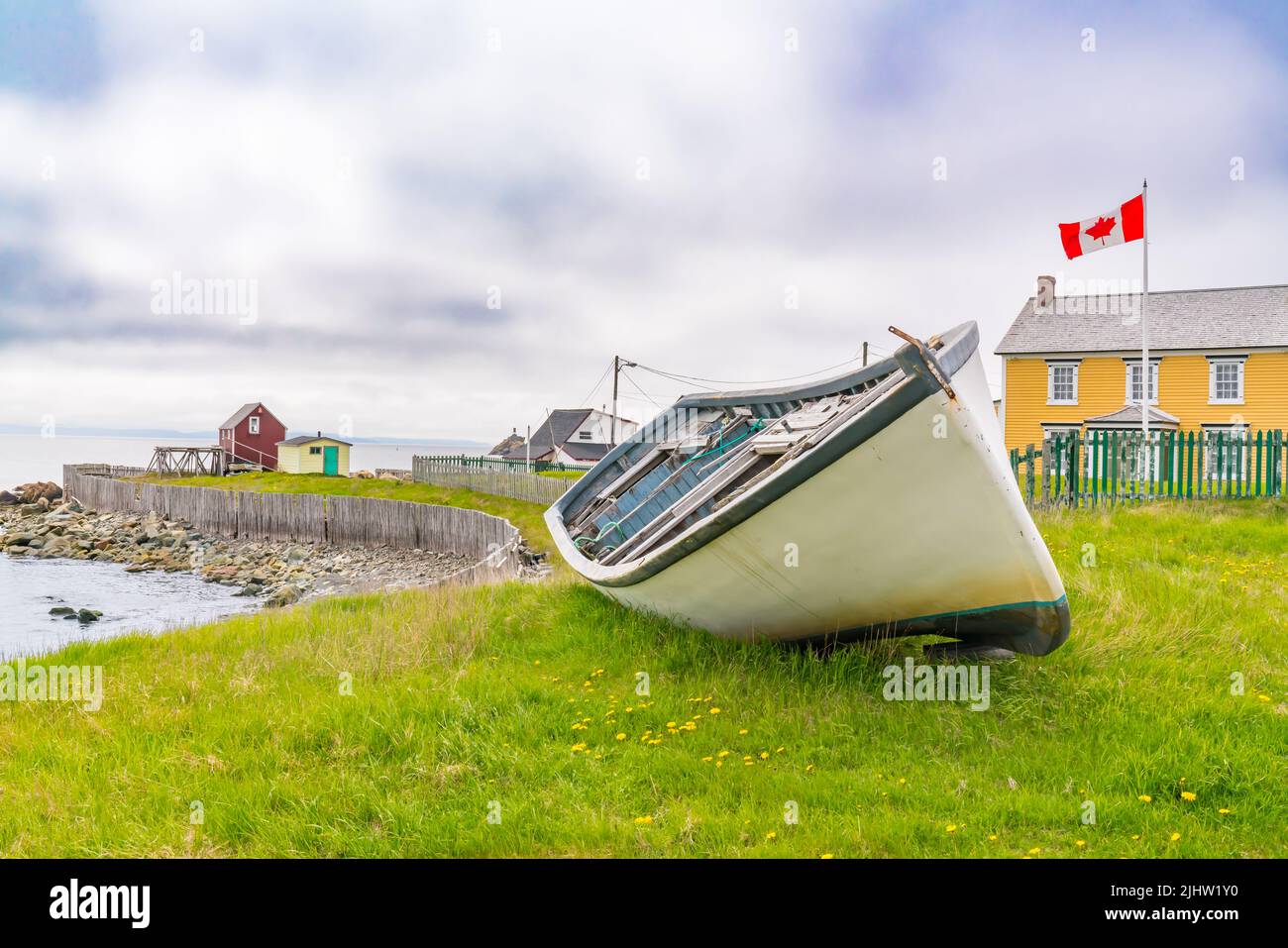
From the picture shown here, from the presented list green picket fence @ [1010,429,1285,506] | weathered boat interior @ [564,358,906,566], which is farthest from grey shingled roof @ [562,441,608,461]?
green picket fence @ [1010,429,1285,506]

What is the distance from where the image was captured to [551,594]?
31.3 ft

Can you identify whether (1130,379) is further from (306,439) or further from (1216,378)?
(306,439)

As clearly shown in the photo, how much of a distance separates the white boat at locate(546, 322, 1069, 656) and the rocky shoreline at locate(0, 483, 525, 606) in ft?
53.0

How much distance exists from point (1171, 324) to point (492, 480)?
30016 mm

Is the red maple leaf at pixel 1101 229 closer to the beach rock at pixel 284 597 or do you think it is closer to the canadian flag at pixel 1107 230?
the canadian flag at pixel 1107 230

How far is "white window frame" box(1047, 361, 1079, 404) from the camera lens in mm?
33000

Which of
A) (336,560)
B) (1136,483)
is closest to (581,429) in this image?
(336,560)

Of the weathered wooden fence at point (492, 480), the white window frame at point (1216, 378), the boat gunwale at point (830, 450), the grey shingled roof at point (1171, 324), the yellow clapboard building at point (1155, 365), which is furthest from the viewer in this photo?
the weathered wooden fence at point (492, 480)

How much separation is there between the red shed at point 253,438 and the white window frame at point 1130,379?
2125 inches

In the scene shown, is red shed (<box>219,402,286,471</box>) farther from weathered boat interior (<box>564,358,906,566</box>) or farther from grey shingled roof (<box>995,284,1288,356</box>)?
weathered boat interior (<box>564,358,906,566</box>)

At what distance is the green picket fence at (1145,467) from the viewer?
45.4 ft

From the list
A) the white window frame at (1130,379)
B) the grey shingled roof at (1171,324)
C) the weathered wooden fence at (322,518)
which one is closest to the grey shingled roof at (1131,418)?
the white window frame at (1130,379)

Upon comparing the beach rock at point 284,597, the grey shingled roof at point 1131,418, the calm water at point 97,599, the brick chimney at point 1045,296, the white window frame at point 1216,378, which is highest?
the brick chimney at point 1045,296
